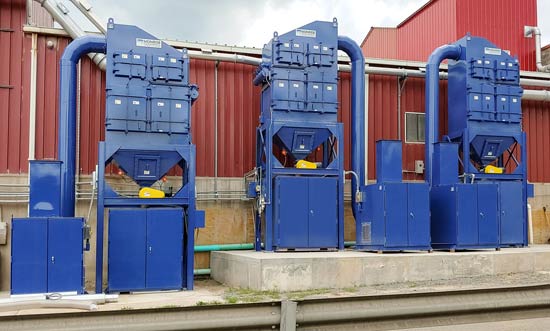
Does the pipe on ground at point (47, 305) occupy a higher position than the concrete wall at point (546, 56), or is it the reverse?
the concrete wall at point (546, 56)

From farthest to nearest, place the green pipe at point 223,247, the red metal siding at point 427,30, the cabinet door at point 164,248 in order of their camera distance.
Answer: the red metal siding at point 427,30 → the green pipe at point 223,247 → the cabinet door at point 164,248

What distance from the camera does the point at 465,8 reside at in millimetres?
24156

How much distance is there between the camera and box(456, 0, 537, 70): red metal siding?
2448 cm

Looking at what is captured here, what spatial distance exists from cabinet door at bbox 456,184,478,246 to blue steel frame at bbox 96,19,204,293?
597cm

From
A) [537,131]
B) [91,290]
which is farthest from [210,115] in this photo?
[537,131]

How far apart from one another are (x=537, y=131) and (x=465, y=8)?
692 centimetres

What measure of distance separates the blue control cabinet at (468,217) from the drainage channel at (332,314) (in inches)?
390

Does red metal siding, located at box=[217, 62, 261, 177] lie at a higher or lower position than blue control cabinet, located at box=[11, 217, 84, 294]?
higher

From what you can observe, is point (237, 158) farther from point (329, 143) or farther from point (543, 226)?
point (543, 226)

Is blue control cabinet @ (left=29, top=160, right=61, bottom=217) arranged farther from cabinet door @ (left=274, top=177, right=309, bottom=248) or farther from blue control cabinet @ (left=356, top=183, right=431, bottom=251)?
blue control cabinet @ (left=356, top=183, right=431, bottom=251)

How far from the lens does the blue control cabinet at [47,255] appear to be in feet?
36.3

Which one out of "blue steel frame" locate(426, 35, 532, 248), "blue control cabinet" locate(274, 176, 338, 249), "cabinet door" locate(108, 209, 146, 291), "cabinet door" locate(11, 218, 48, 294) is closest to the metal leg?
"cabinet door" locate(108, 209, 146, 291)

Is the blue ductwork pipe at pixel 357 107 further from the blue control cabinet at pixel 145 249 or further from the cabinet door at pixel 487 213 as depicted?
the blue control cabinet at pixel 145 249

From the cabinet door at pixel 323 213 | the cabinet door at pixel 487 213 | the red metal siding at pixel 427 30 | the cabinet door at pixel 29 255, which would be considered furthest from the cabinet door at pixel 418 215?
the red metal siding at pixel 427 30
